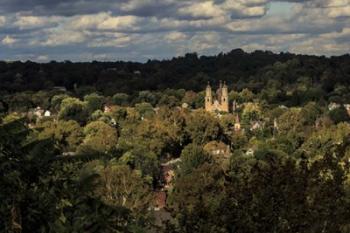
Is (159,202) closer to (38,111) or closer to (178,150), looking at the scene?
(178,150)

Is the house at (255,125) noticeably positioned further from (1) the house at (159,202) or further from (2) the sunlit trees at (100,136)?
(1) the house at (159,202)

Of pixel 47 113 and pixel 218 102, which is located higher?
pixel 218 102

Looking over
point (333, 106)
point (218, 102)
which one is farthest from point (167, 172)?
point (333, 106)

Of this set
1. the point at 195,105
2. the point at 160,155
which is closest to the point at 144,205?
the point at 160,155

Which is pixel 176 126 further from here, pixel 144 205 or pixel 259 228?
pixel 259 228

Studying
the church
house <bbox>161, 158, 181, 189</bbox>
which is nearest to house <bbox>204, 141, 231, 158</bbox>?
house <bbox>161, 158, 181, 189</bbox>

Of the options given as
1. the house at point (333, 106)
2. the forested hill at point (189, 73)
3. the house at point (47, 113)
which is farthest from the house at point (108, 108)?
the house at point (333, 106)
